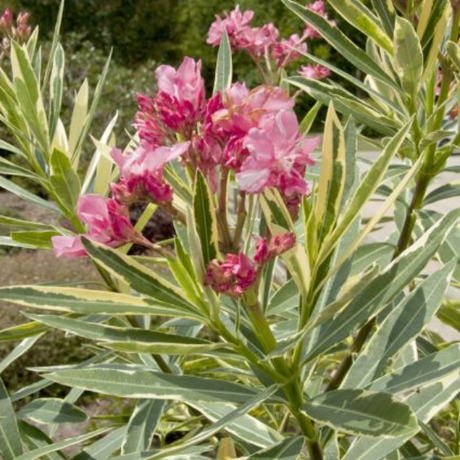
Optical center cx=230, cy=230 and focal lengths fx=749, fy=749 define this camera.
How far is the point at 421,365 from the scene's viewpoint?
73cm

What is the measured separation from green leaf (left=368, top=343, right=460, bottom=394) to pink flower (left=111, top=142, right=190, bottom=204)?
28 centimetres

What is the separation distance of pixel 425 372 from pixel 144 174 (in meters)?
0.32

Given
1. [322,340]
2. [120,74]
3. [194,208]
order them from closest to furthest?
1. [194,208]
2. [322,340]
3. [120,74]

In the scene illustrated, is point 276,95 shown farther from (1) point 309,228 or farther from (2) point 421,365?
(2) point 421,365

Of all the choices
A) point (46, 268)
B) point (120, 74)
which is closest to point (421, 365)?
point (46, 268)

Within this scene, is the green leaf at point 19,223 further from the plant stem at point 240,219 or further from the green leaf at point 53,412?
the plant stem at point 240,219

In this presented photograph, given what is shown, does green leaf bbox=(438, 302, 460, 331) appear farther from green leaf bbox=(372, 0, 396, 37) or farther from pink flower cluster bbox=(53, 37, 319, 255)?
pink flower cluster bbox=(53, 37, 319, 255)

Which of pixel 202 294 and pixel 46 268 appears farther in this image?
pixel 46 268

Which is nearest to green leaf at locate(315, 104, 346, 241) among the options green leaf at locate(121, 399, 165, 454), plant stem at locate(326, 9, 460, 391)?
plant stem at locate(326, 9, 460, 391)

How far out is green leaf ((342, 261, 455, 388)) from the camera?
78 centimetres

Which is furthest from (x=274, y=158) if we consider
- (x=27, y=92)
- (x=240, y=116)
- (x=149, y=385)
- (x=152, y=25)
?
(x=152, y=25)

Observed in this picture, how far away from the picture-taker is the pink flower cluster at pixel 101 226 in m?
0.69

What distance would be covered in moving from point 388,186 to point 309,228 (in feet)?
2.10

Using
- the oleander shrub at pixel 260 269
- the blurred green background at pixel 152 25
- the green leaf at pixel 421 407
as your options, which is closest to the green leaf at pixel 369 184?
the oleander shrub at pixel 260 269
